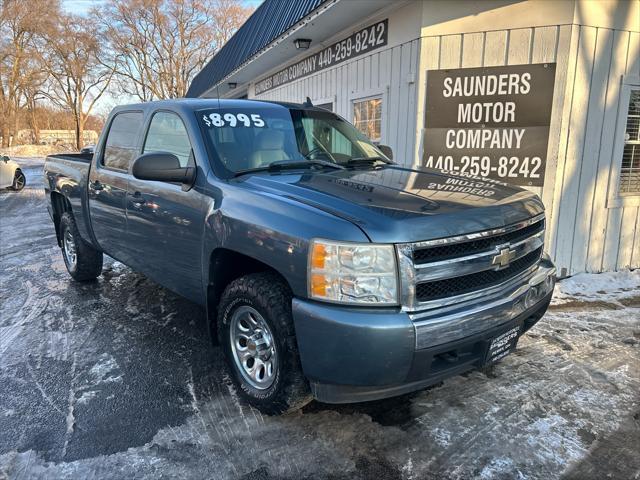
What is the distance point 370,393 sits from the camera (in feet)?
8.16

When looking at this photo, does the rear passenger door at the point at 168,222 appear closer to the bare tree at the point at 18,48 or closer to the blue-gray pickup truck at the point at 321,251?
the blue-gray pickup truck at the point at 321,251

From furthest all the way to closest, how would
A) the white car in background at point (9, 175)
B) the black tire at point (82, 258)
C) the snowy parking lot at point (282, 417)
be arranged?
the white car in background at point (9, 175) < the black tire at point (82, 258) < the snowy parking lot at point (282, 417)

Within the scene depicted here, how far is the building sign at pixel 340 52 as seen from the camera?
6.98 m

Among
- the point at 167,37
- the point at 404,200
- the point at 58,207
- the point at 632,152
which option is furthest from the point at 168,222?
the point at 167,37

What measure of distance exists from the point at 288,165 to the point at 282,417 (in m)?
1.69

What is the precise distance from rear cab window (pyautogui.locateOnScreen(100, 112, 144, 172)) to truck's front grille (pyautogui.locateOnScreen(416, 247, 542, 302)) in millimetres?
2912

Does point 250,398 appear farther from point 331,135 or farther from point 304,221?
point 331,135

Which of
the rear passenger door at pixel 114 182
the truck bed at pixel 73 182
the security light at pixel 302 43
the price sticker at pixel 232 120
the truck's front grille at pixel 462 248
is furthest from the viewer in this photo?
the security light at pixel 302 43

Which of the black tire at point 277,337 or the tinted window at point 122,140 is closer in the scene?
the black tire at point 277,337

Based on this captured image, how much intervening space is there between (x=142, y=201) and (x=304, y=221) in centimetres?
191

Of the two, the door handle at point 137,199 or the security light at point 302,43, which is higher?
the security light at point 302,43

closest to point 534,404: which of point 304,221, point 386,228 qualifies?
point 386,228

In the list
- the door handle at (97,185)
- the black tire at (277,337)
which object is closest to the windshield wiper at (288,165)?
the black tire at (277,337)

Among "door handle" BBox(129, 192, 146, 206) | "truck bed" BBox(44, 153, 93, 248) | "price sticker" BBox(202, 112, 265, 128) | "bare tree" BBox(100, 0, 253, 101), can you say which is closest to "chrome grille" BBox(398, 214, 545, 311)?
"price sticker" BBox(202, 112, 265, 128)
